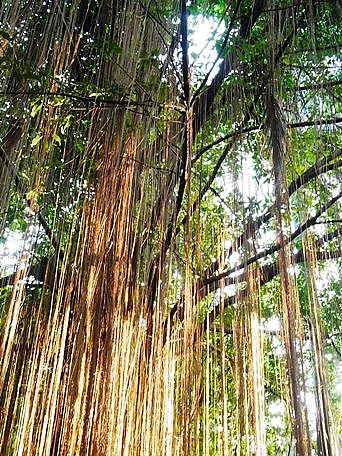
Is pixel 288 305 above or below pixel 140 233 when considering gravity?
below

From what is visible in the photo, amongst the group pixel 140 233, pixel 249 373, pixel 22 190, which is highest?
pixel 22 190

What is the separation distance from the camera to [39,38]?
186cm

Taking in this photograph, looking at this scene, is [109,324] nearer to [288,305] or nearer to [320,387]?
[288,305]

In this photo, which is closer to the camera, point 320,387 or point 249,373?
point 249,373

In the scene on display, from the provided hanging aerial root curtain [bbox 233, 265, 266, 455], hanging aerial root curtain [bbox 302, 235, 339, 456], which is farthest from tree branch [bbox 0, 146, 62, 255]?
hanging aerial root curtain [bbox 302, 235, 339, 456]

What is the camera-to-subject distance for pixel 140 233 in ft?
5.11

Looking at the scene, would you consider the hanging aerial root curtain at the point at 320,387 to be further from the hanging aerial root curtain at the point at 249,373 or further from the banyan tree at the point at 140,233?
the hanging aerial root curtain at the point at 249,373

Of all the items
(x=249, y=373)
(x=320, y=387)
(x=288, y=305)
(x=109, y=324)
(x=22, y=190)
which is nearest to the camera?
(x=288, y=305)

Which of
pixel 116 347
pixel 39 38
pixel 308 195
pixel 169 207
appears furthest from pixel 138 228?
pixel 308 195

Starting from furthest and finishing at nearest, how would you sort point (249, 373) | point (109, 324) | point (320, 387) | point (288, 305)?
point (320, 387) → point (249, 373) → point (109, 324) → point (288, 305)

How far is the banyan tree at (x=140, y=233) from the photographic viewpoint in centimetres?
129

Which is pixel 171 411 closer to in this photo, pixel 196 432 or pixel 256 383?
pixel 196 432

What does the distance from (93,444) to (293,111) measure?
151 cm

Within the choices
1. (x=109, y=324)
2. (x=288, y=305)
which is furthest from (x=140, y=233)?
(x=288, y=305)
